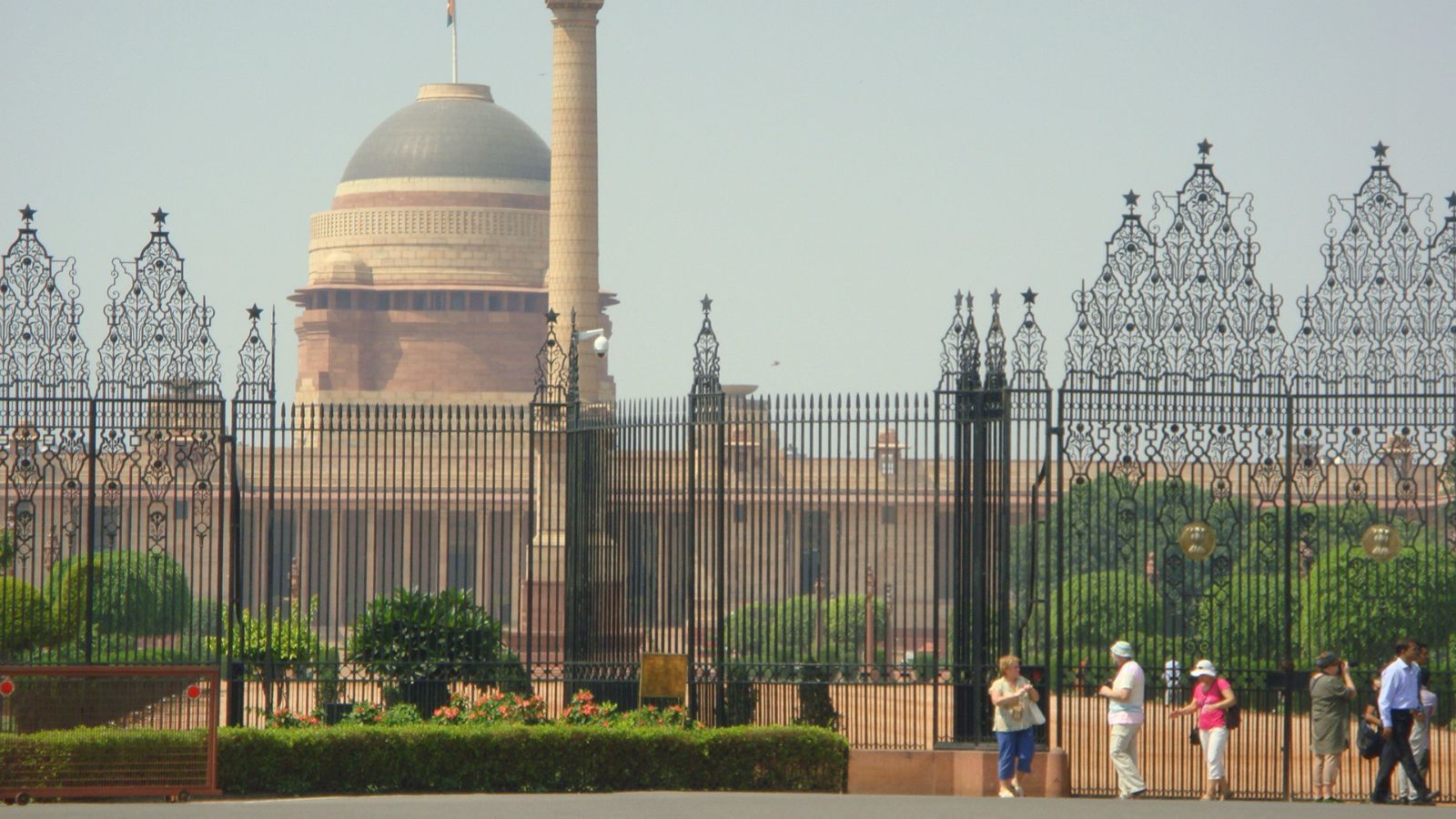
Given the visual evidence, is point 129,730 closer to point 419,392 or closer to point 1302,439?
point 1302,439

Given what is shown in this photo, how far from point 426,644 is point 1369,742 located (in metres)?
7.51

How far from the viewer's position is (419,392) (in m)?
80.8

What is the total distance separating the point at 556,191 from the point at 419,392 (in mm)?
34077

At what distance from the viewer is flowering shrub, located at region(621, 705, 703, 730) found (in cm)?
1466

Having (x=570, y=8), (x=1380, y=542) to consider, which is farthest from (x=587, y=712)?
(x=570, y=8)

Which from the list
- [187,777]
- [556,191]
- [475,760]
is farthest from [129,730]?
[556,191]

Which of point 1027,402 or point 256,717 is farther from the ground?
point 1027,402

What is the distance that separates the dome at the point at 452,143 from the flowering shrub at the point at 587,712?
69729 millimetres

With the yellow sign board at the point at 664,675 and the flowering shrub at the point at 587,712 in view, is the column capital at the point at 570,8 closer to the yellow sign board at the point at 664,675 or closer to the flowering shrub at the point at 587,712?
the flowering shrub at the point at 587,712

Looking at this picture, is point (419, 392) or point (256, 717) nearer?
point (256, 717)

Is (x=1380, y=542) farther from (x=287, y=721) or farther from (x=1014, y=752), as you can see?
(x=287, y=721)

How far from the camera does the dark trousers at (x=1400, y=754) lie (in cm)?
1366

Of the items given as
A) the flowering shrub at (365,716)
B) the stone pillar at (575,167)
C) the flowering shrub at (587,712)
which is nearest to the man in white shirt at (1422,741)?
the flowering shrub at (587,712)

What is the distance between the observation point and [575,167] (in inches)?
1869
